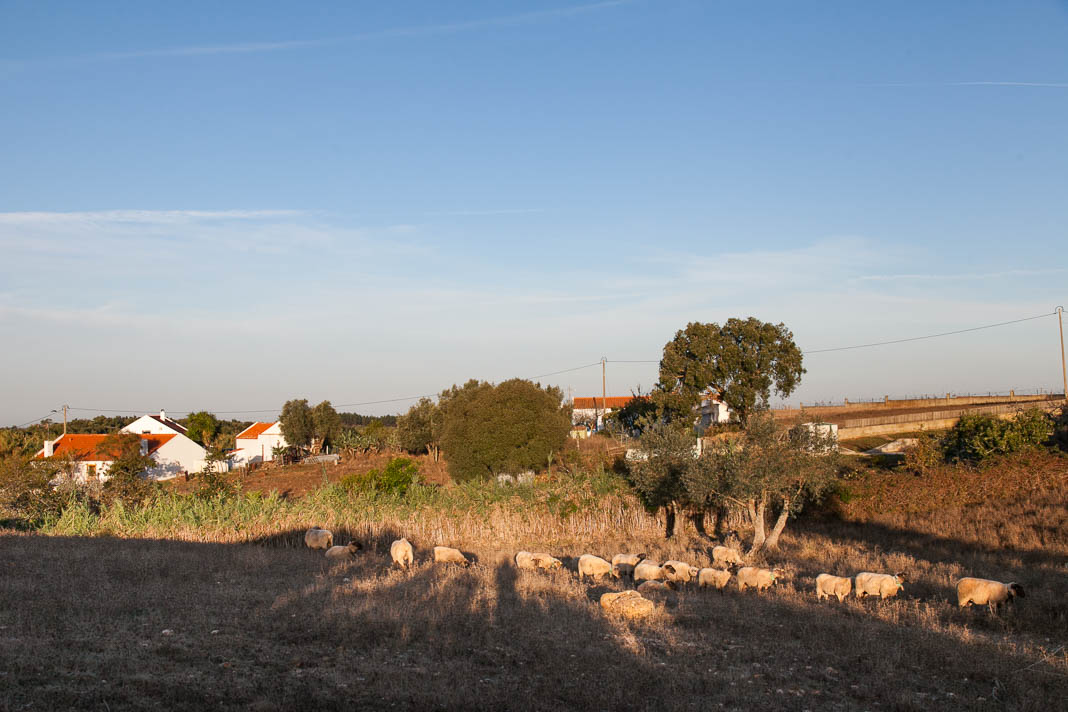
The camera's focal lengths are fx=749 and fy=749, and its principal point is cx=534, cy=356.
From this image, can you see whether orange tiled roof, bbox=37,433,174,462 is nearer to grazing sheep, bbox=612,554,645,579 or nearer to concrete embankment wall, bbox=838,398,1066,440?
grazing sheep, bbox=612,554,645,579

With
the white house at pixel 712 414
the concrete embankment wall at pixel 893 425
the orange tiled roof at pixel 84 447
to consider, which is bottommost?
the orange tiled roof at pixel 84 447

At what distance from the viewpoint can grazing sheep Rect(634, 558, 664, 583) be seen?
13414 millimetres

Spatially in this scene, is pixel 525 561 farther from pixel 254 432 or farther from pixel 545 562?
pixel 254 432

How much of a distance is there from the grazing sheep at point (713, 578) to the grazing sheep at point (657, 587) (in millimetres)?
503

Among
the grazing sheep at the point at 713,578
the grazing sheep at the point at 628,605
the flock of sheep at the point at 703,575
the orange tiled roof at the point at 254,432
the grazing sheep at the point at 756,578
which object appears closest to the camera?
the grazing sheep at the point at 628,605

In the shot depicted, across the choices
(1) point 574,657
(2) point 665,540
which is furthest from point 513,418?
(1) point 574,657

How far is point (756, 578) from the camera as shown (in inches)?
494

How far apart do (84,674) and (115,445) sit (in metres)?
47.9

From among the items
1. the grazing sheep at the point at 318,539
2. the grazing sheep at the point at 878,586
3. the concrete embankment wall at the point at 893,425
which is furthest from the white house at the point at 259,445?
the grazing sheep at the point at 878,586

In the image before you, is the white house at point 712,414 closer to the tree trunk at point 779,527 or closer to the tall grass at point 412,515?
the tall grass at point 412,515

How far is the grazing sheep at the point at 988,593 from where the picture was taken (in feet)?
34.0

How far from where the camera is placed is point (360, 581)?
11.9m

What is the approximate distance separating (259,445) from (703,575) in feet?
222

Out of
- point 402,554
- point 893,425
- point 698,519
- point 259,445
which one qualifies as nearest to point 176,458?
point 259,445
